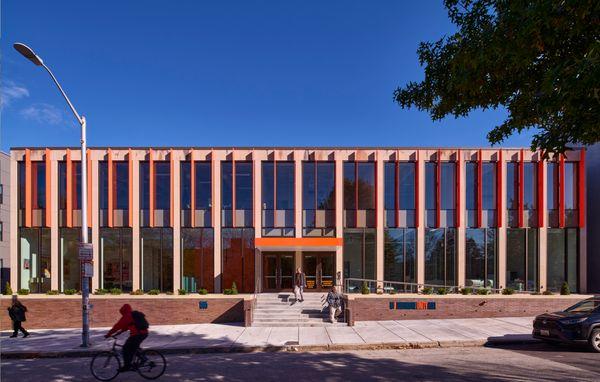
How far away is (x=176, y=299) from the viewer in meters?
16.4

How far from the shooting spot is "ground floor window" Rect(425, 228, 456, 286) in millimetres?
21953

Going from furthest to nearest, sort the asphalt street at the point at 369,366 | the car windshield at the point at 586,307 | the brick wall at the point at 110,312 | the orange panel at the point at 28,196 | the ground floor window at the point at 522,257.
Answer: the ground floor window at the point at 522,257, the orange panel at the point at 28,196, the brick wall at the point at 110,312, the car windshield at the point at 586,307, the asphalt street at the point at 369,366

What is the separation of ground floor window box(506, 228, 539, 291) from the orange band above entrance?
1006 cm

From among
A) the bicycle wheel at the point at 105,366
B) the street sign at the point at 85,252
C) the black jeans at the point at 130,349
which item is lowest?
the bicycle wheel at the point at 105,366

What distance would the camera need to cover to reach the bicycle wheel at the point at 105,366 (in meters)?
8.70

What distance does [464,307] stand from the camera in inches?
648

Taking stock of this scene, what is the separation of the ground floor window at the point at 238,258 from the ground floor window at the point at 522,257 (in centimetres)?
1475

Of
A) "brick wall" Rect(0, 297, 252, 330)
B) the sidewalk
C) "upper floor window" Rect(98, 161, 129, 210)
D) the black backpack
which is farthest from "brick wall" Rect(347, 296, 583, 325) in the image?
"upper floor window" Rect(98, 161, 129, 210)

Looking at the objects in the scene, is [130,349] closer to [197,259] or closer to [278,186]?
[197,259]

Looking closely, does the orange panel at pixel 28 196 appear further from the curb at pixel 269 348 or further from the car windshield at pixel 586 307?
the car windshield at pixel 586 307

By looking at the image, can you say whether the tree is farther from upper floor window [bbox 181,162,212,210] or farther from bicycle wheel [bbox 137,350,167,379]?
upper floor window [bbox 181,162,212,210]

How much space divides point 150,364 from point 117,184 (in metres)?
15.8

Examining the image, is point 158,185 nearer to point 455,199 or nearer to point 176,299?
point 176,299

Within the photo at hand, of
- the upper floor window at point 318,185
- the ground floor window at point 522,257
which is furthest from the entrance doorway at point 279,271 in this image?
the ground floor window at point 522,257
